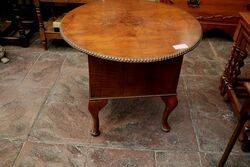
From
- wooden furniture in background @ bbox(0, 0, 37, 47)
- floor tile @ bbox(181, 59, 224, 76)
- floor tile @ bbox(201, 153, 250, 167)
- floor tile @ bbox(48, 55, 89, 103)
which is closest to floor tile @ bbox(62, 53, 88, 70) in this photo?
floor tile @ bbox(48, 55, 89, 103)

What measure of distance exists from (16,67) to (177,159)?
1.83m

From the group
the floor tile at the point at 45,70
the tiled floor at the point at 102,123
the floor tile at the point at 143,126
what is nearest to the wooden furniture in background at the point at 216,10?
the tiled floor at the point at 102,123

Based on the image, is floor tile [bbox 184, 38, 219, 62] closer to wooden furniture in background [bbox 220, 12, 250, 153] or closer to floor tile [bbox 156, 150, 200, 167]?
wooden furniture in background [bbox 220, 12, 250, 153]

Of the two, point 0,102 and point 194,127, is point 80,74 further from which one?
point 194,127

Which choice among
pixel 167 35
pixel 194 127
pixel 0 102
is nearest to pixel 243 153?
pixel 194 127

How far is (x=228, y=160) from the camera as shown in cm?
178

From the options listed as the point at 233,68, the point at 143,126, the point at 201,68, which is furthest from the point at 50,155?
the point at 201,68

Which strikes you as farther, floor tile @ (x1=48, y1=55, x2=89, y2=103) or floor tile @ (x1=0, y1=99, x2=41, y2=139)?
floor tile @ (x1=48, y1=55, x2=89, y2=103)

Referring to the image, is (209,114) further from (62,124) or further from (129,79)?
(62,124)

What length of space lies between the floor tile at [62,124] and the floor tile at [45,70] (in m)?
0.36

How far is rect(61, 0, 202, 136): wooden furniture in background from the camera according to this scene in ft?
4.73

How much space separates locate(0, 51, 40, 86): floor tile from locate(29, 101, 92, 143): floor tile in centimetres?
54

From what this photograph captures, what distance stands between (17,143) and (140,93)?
945mm

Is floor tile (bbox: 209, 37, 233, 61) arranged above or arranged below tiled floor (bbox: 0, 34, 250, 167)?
above
